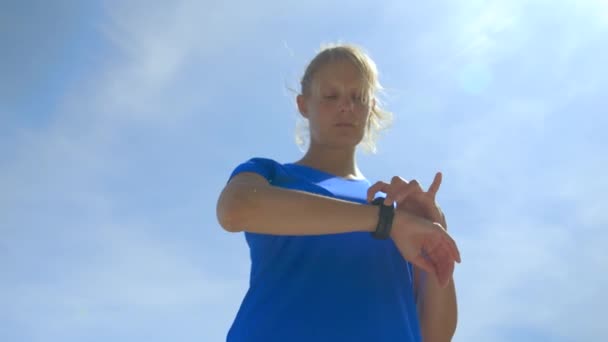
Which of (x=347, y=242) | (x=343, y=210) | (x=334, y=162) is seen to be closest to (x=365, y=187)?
(x=334, y=162)

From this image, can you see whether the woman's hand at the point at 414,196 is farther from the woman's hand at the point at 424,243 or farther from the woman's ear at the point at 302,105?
the woman's ear at the point at 302,105

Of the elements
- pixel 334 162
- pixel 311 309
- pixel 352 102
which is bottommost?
pixel 311 309

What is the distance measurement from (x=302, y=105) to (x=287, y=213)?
1.46 metres

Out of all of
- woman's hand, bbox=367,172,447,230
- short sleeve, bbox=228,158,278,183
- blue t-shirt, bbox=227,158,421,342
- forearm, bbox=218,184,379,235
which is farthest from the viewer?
short sleeve, bbox=228,158,278,183

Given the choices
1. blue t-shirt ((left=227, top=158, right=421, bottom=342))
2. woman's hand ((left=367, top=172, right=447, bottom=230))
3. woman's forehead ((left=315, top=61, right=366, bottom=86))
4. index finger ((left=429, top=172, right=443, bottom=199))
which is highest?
woman's forehead ((left=315, top=61, right=366, bottom=86))

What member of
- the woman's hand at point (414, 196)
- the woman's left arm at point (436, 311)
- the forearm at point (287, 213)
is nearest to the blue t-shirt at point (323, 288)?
the woman's left arm at point (436, 311)

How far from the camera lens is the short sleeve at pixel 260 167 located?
3074 mm

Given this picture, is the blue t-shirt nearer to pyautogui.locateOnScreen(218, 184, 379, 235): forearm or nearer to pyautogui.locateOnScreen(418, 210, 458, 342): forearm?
pyautogui.locateOnScreen(418, 210, 458, 342): forearm

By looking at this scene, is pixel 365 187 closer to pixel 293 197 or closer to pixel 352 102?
pixel 352 102

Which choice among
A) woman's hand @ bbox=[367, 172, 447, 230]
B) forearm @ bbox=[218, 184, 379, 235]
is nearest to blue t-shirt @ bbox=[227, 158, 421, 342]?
woman's hand @ bbox=[367, 172, 447, 230]

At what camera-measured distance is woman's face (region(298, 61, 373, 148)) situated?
3.60 meters

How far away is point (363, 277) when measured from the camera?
2.96 metres

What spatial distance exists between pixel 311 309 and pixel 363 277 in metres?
0.32

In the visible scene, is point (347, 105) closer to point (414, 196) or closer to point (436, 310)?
point (414, 196)
